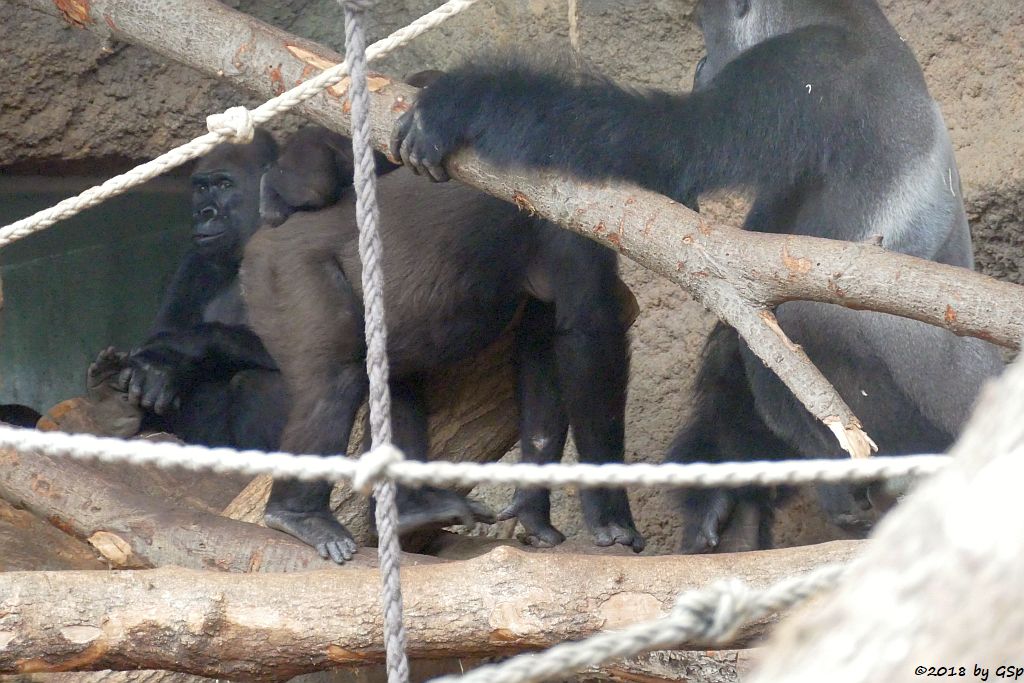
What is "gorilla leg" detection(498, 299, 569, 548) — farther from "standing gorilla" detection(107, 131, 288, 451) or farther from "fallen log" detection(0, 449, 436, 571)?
"standing gorilla" detection(107, 131, 288, 451)

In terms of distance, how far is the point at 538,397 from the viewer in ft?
8.55

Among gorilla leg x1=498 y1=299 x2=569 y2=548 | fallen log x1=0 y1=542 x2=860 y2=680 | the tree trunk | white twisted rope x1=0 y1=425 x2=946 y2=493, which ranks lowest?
the tree trunk

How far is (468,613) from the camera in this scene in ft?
5.40

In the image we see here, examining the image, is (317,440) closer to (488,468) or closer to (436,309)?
(436,309)

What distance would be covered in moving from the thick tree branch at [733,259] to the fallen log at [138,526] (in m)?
0.70

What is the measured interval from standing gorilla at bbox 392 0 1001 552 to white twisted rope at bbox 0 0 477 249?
1.55 feet

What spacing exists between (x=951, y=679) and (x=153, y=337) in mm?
2867

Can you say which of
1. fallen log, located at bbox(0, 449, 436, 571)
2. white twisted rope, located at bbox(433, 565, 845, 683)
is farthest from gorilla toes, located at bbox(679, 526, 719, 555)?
white twisted rope, located at bbox(433, 565, 845, 683)

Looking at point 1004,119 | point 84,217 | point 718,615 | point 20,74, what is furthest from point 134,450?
point 84,217

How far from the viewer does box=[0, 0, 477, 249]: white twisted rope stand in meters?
1.31

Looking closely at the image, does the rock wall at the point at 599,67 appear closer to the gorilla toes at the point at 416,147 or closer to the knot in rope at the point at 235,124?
the gorilla toes at the point at 416,147

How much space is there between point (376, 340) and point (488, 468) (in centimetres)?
27

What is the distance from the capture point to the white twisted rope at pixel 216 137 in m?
1.31

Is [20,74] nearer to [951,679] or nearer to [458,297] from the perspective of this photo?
[458,297]
